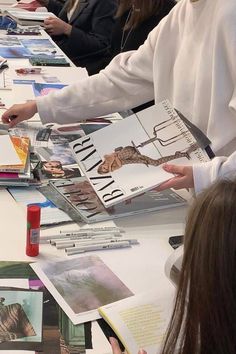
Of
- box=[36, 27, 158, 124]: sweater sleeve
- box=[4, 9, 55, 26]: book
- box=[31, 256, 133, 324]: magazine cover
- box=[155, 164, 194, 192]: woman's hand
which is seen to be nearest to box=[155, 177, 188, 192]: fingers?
box=[155, 164, 194, 192]: woman's hand

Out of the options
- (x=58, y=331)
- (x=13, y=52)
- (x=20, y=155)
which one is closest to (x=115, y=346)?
(x=58, y=331)

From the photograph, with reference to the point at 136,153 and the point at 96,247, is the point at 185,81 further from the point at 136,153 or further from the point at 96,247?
the point at 96,247

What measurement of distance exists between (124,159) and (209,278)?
2.11ft

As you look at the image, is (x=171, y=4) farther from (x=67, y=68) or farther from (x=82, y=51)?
(x=82, y=51)

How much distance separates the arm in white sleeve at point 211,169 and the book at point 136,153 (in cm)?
5

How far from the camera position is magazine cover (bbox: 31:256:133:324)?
1.07 m

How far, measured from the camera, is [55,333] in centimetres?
101

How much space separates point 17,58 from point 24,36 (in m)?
0.43

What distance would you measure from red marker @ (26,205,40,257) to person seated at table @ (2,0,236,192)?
294 mm

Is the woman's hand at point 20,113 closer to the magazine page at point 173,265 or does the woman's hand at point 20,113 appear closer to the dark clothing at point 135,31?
the dark clothing at point 135,31

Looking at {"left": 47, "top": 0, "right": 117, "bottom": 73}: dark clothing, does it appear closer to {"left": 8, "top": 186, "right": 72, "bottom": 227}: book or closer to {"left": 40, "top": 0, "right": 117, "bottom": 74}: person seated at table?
{"left": 40, "top": 0, "right": 117, "bottom": 74}: person seated at table

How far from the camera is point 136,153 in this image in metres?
1.41

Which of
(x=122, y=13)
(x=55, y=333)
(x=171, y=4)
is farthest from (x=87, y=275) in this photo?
(x=122, y=13)

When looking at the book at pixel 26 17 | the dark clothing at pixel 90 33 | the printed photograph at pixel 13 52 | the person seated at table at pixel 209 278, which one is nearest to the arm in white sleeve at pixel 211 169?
the person seated at table at pixel 209 278
